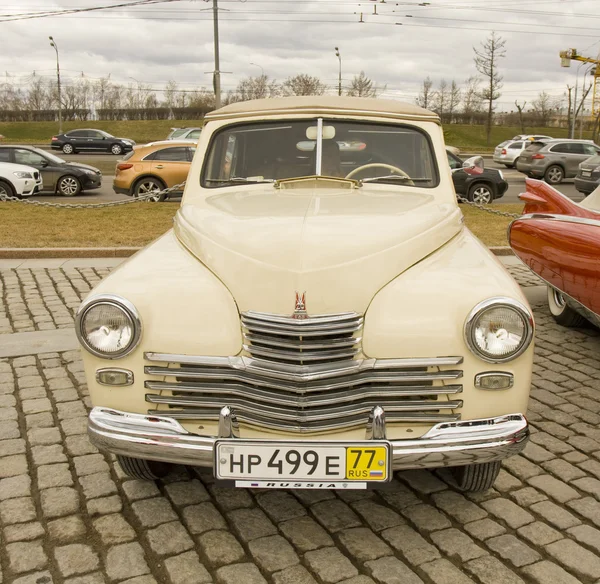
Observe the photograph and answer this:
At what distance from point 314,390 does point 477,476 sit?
105 centimetres

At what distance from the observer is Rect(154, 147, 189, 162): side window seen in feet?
53.1

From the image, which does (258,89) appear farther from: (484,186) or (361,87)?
(484,186)

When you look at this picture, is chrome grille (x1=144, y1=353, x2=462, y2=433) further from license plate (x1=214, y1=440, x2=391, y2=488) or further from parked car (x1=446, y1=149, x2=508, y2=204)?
parked car (x1=446, y1=149, x2=508, y2=204)

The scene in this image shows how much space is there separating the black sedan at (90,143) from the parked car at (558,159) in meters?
23.9

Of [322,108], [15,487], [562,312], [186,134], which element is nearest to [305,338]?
[15,487]

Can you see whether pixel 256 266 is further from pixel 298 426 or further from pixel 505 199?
pixel 505 199

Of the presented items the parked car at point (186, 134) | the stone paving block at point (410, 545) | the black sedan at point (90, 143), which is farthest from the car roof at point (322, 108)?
the black sedan at point (90, 143)

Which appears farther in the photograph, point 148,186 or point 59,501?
point 148,186

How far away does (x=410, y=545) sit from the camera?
122 inches

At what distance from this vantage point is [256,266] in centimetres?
313

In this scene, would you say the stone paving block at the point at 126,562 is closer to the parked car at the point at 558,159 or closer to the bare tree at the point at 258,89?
the parked car at the point at 558,159

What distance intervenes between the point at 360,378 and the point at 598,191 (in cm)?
437

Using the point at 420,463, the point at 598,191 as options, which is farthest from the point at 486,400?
the point at 598,191

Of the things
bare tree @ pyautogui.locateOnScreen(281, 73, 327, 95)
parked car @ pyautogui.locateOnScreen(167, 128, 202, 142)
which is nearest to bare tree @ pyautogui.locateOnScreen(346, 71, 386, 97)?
bare tree @ pyautogui.locateOnScreen(281, 73, 327, 95)
